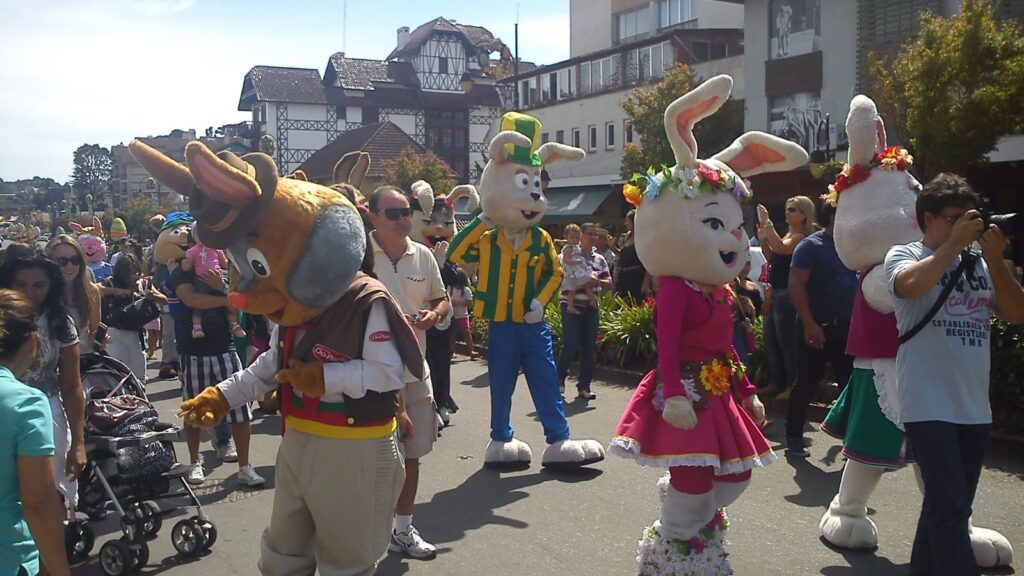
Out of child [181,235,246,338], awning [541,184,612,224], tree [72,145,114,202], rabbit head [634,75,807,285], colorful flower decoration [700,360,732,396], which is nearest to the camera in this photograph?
colorful flower decoration [700,360,732,396]

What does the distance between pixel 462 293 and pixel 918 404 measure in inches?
278

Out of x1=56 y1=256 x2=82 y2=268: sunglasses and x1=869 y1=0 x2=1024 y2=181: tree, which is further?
x1=869 y1=0 x2=1024 y2=181: tree

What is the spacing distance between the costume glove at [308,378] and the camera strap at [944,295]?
8.32 feet

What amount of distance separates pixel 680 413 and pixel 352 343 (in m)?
1.62

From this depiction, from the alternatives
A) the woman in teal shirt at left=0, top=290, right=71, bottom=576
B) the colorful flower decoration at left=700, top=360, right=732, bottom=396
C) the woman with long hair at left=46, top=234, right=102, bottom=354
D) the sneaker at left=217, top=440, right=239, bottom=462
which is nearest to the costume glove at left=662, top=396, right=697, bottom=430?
the colorful flower decoration at left=700, top=360, right=732, bottom=396

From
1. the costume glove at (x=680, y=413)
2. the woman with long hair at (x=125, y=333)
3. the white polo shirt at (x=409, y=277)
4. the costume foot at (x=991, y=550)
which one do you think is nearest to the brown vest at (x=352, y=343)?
the costume glove at (x=680, y=413)

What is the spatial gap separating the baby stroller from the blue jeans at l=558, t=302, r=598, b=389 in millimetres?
5083

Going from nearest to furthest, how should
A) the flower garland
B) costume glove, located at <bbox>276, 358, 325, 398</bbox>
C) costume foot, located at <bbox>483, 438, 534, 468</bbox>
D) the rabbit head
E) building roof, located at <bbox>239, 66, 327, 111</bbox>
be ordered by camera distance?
costume glove, located at <bbox>276, 358, 325, 398</bbox>
the rabbit head
the flower garland
costume foot, located at <bbox>483, 438, 534, 468</bbox>
building roof, located at <bbox>239, 66, 327, 111</bbox>

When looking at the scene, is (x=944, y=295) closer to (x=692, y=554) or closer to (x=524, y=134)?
(x=692, y=554)

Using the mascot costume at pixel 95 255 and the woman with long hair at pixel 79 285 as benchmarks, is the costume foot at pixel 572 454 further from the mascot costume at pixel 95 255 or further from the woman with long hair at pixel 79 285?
the mascot costume at pixel 95 255

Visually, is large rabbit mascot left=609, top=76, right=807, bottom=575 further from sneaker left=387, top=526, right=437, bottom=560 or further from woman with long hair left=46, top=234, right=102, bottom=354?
woman with long hair left=46, top=234, right=102, bottom=354

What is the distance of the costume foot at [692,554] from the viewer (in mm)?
4383

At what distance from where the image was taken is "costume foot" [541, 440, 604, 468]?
6777 millimetres

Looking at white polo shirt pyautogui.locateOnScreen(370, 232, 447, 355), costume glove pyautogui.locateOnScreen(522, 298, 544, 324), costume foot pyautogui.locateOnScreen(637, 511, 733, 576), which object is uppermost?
white polo shirt pyautogui.locateOnScreen(370, 232, 447, 355)
